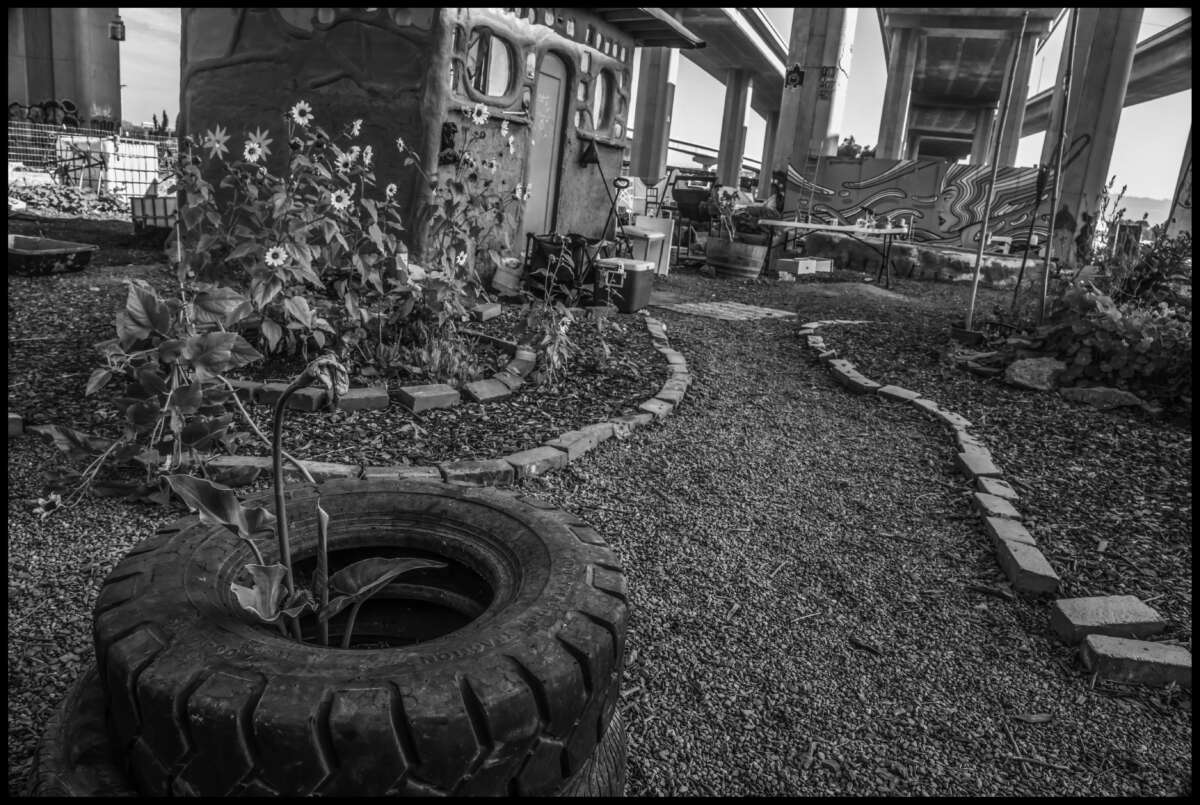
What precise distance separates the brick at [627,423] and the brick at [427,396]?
85cm

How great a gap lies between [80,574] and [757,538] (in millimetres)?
2385

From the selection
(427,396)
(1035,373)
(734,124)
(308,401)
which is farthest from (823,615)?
(734,124)

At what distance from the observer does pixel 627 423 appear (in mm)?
4156

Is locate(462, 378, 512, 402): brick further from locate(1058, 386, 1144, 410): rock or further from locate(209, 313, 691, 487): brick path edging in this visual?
locate(1058, 386, 1144, 410): rock

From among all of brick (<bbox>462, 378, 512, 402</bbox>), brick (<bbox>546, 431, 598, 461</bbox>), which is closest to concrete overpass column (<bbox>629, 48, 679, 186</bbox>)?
brick (<bbox>462, 378, 512, 402</bbox>)

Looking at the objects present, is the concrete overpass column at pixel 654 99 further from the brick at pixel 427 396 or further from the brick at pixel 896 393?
the brick at pixel 427 396

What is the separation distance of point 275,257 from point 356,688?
9.18ft

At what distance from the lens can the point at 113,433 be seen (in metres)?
3.41

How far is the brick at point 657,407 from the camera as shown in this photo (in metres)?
4.42

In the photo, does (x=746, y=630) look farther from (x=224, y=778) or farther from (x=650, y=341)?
(x=650, y=341)

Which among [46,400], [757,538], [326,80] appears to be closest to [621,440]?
[757,538]

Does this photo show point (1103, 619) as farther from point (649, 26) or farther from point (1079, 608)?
point (649, 26)

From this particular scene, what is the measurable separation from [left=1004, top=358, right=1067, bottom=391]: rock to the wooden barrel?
619cm

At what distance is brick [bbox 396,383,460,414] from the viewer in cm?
392
